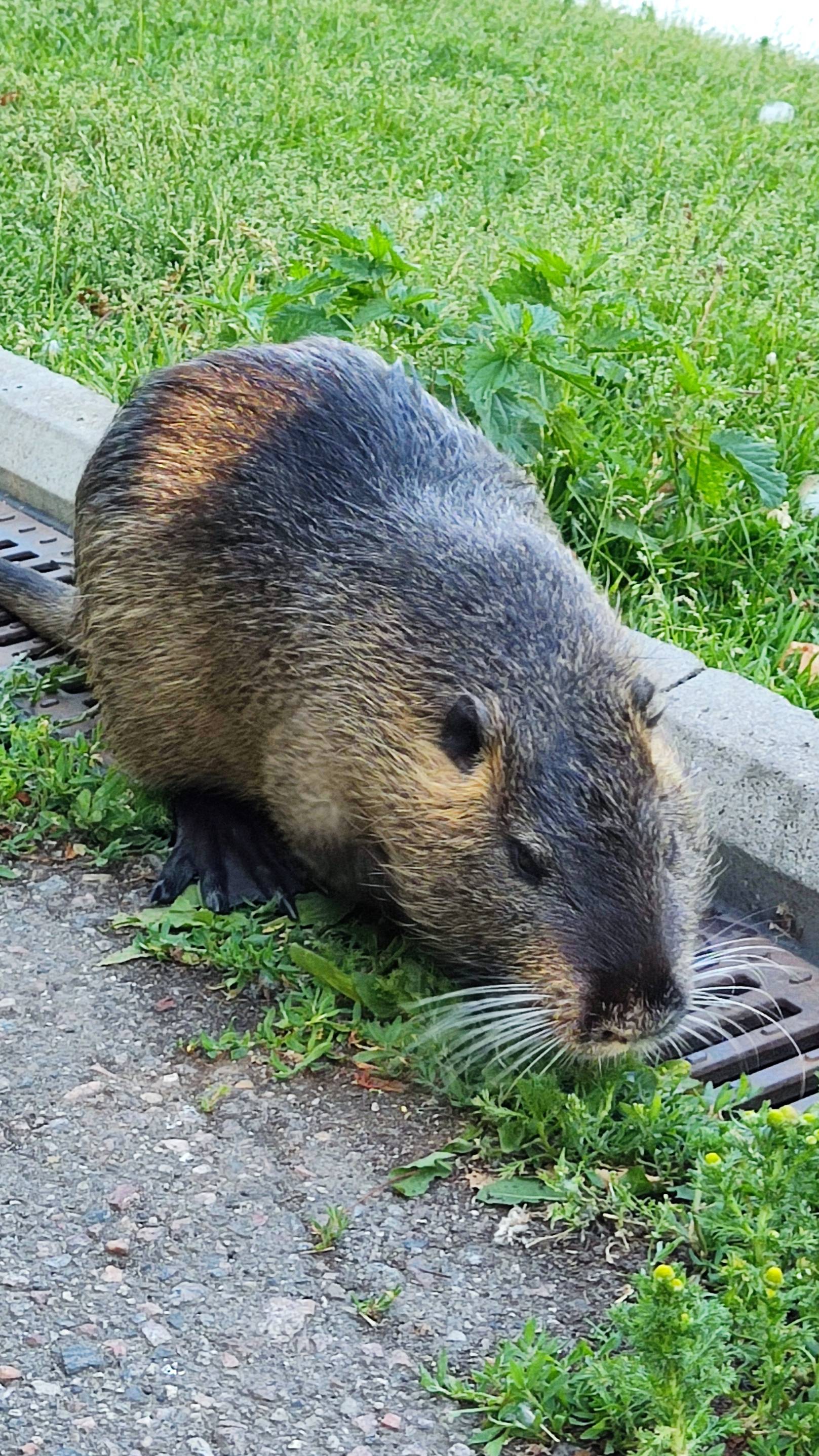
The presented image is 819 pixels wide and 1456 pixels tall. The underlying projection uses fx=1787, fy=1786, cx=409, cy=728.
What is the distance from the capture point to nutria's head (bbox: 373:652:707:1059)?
2520mm

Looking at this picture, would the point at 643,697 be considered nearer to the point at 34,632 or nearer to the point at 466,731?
the point at 466,731

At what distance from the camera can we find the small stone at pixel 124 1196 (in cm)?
244

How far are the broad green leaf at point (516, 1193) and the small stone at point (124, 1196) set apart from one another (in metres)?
0.47

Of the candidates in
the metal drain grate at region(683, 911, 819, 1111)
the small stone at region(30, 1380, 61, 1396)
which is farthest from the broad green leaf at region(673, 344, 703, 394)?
the small stone at region(30, 1380, 61, 1396)

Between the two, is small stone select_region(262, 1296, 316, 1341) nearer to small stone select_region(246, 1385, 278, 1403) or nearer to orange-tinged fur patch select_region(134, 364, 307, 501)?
small stone select_region(246, 1385, 278, 1403)

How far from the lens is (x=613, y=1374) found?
2.09 metres

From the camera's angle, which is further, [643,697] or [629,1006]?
[643,697]

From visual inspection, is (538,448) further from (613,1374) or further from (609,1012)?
(613,1374)

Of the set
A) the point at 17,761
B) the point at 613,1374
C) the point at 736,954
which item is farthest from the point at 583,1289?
the point at 17,761

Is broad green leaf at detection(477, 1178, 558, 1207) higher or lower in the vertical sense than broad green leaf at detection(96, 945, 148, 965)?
higher

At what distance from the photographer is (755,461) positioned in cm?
398

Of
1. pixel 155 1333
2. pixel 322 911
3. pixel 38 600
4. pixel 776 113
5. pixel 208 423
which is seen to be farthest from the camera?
pixel 776 113

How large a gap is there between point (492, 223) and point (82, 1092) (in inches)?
153

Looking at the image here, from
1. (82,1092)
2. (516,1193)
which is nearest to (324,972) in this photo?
(82,1092)
